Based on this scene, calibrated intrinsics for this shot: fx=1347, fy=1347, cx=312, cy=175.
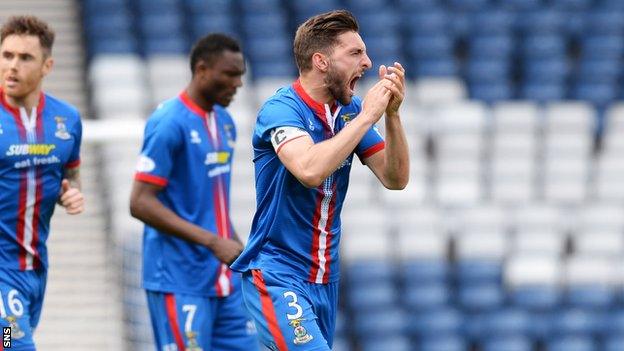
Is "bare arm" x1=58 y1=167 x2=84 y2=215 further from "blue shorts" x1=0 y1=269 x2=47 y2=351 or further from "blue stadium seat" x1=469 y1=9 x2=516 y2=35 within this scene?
"blue stadium seat" x1=469 y1=9 x2=516 y2=35

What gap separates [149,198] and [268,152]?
4.70 feet

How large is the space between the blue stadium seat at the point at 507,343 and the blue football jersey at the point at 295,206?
6.46m

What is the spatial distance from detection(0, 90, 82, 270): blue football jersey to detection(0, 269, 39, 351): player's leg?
6cm

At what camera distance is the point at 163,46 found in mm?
13180

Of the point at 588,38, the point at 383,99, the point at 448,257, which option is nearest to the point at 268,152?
the point at 383,99

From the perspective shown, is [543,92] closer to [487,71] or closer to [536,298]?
[487,71]

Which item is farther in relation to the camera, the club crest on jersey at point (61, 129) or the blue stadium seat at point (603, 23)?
the blue stadium seat at point (603, 23)

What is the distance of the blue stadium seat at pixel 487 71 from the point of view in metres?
14.0

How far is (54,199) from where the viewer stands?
6.59m

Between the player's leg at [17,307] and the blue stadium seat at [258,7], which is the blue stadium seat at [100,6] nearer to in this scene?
the blue stadium seat at [258,7]

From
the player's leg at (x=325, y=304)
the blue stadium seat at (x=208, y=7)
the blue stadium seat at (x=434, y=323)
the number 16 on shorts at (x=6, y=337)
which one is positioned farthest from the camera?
the blue stadium seat at (x=208, y=7)

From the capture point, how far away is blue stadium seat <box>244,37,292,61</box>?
1358 centimetres

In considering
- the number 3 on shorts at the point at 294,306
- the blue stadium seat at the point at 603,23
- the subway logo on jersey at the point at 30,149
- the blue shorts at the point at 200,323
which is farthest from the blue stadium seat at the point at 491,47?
the number 3 on shorts at the point at 294,306

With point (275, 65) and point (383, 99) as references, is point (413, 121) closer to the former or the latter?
point (275, 65)
